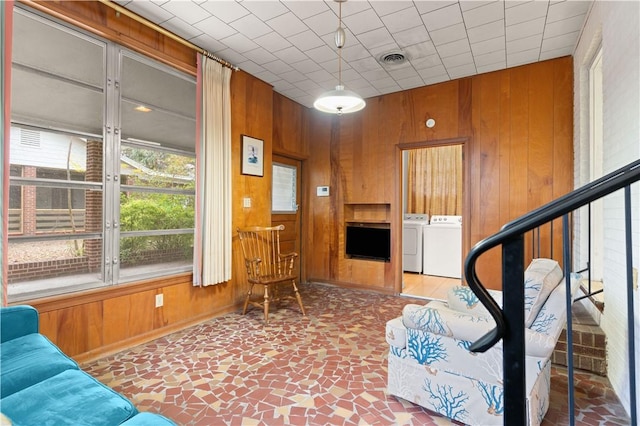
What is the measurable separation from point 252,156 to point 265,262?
135 cm

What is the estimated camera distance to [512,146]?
3.73 metres

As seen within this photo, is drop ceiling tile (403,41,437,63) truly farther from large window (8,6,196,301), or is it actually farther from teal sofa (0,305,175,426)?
teal sofa (0,305,175,426)

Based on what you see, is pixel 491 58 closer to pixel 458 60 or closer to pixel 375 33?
pixel 458 60

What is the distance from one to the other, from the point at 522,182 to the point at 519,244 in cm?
352

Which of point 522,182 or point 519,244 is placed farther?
point 522,182

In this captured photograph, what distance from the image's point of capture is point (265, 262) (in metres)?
4.06

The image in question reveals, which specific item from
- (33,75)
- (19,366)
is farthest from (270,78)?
(19,366)

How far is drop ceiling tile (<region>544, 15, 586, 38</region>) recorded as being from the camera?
2799 millimetres

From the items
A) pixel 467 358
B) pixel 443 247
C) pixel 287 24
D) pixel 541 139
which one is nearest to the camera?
pixel 467 358

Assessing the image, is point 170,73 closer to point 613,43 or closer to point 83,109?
point 83,109

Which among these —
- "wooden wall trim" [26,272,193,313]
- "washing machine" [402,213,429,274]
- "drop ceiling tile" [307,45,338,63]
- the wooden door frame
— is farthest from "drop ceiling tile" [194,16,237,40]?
"washing machine" [402,213,429,274]

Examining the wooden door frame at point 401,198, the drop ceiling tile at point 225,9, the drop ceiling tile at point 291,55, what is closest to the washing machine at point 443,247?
the wooden door frame at point 401,198

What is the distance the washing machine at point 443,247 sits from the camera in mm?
5441

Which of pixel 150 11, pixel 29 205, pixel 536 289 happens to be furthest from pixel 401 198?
pixel 29 205
